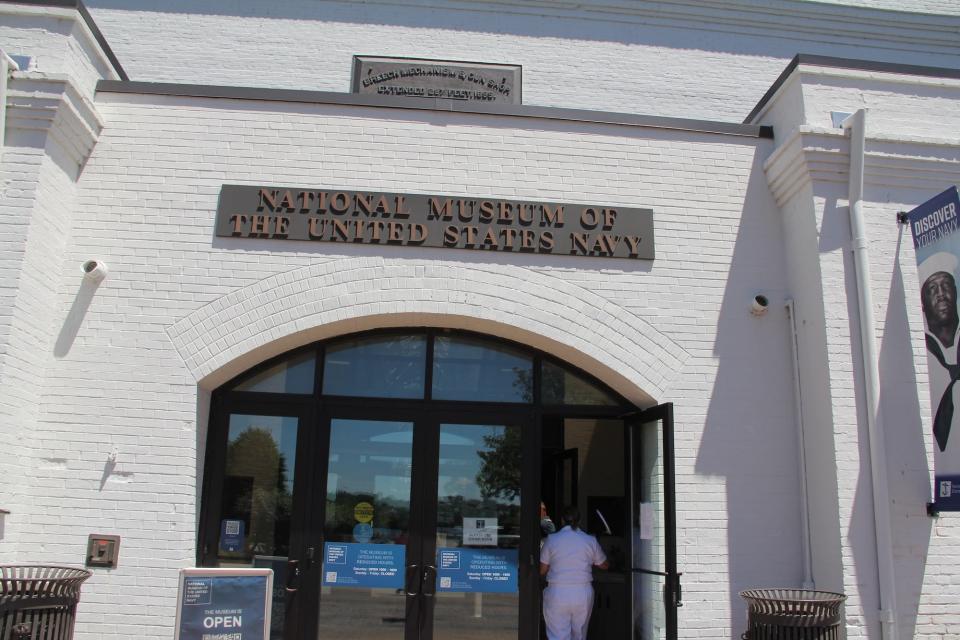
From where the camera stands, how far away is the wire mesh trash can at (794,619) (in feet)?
18.3

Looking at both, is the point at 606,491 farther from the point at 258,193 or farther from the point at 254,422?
the point at 258,193

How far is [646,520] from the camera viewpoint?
7273 millimetres

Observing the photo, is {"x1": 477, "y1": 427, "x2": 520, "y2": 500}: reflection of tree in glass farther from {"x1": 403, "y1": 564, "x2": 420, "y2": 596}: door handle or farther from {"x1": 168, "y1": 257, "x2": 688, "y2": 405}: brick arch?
{"x1": 168, "y1": 257, "x2": 688, "y2": 405}: brick arch

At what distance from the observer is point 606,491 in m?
8.60

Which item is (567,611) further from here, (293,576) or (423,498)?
(293,576)

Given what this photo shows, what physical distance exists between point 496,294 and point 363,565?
2683 millimetres

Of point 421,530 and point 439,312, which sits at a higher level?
point 439,312

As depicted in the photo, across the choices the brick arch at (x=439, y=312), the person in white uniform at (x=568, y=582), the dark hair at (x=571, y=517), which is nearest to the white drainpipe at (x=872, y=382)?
the brick arch at (x=439, y=312)

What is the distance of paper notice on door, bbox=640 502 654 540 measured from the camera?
7.18m

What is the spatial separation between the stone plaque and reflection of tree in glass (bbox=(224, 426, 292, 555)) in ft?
14.2

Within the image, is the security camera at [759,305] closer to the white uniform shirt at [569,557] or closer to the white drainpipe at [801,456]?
the white drainpipe at [801,456]

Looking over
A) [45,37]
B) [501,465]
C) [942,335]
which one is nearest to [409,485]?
[501,465]

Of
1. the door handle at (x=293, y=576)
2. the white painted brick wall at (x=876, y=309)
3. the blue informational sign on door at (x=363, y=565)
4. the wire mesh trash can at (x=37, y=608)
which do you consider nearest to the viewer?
the wire mesh trash can at (x=37, y=608)

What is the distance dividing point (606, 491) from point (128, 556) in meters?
4.75
